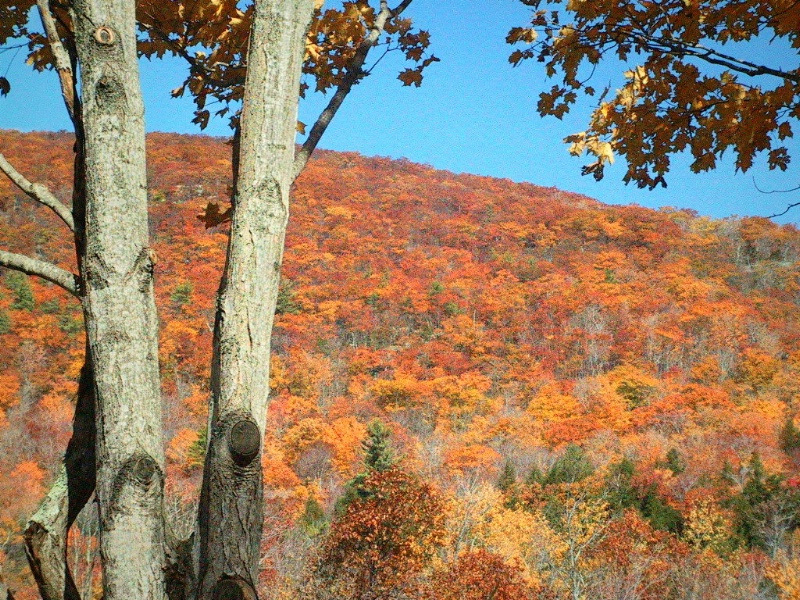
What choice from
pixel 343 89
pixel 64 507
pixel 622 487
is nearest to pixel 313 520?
pixel 622 487

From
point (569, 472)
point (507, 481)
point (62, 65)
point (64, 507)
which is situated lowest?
point (507, 481)

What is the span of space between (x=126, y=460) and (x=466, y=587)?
1250 cm

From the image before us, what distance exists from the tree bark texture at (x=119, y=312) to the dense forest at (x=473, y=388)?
790mm

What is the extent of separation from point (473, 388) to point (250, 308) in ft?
105

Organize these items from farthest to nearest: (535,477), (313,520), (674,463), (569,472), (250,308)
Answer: (674,463) → (535,477) → (569,472) → (313,520) → (250,308)

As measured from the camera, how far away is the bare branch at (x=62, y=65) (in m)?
1.19

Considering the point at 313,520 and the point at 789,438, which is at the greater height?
the point at 789,438

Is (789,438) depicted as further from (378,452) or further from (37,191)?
(37,191)

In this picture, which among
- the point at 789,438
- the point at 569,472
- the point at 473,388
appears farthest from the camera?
the point at 473,388

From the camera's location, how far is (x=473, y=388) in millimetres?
32406

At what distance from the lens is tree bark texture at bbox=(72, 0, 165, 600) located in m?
1.05

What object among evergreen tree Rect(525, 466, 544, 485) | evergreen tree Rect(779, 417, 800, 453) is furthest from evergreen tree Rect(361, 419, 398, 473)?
evergreen tree Rect(779, 417, 800, 453)

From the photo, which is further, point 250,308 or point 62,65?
point 62,65

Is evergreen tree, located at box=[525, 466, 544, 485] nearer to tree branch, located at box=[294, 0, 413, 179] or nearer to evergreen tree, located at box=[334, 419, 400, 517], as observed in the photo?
evergreen tree, located at box=[334, 419, 400, 517]
